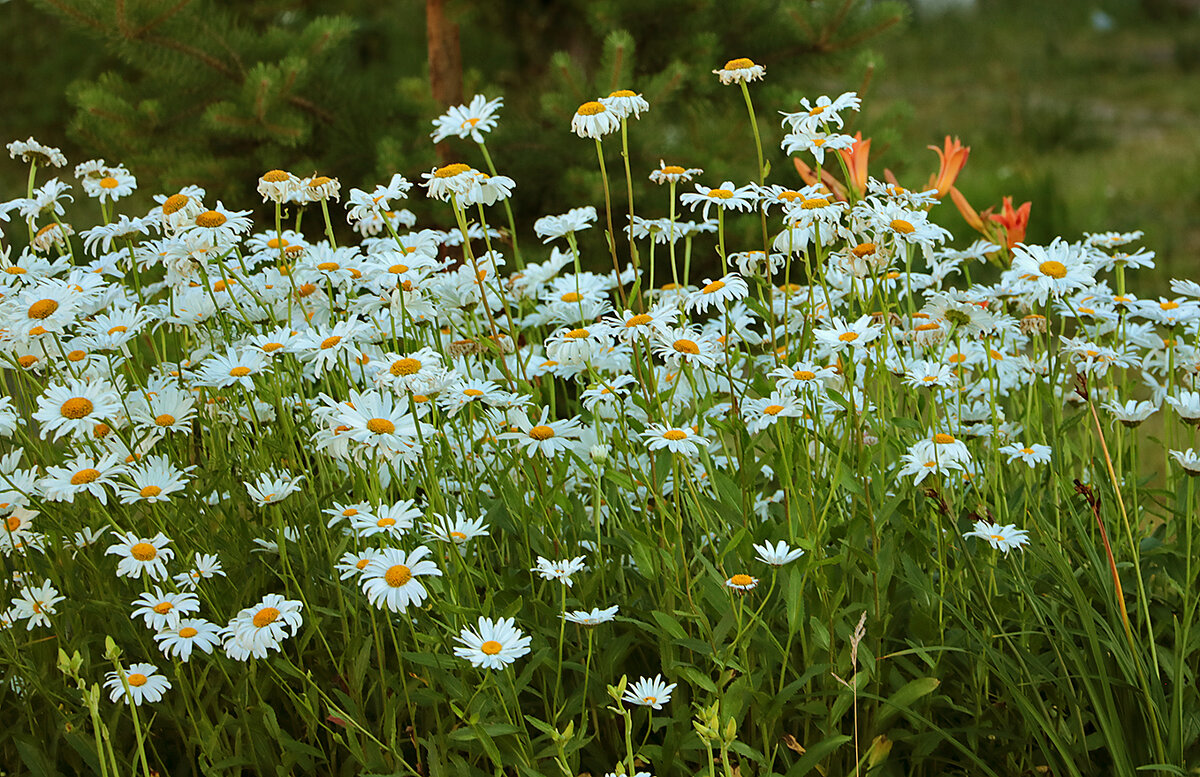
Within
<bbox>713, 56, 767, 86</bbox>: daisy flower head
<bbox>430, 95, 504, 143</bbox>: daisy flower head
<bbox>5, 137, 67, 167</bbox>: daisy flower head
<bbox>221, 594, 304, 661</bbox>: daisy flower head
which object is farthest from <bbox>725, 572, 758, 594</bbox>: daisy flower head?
<bbox>5, 137, 67, 167</bbox>: daisy flower head

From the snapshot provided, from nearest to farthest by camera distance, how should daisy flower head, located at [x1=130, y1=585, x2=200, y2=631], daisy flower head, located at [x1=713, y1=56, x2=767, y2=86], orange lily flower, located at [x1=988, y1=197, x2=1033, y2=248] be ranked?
daisy flower head, located at [x1=130, y1=585, x2=200, y2=631] < daisy flower head, located at [x1=713, y1=56, x2=767, y2=86] < orange lily flower, located at [x1=988, y1=197, x2=1033, y2=248]

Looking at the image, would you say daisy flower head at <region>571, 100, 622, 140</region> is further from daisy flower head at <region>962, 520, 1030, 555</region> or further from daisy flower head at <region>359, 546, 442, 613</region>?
daisy flower head at <region>962, 520, 1030, 555</region>

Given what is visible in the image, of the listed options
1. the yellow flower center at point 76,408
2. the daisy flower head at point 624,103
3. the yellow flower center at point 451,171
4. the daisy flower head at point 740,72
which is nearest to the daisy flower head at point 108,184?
the yellow flower center at point 76,408

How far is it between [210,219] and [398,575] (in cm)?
61

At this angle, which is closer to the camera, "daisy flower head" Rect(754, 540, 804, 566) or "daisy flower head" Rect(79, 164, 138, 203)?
"daisy flower head" Rect(754, 540, 804, 566)

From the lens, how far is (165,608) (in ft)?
4.29

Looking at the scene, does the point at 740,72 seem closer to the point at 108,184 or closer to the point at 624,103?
the point at 624,103

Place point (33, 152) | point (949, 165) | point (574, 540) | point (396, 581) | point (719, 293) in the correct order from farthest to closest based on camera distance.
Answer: point (949, 165) → point (33, 152) → point (574, 540) → point (719, 293) → point (396, 581)

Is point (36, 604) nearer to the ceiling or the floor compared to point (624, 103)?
nearer to the floor

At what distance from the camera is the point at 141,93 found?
3.72 meters

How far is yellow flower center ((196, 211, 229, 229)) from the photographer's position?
59.4 inches

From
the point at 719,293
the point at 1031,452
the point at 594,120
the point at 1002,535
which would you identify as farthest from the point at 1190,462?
the point at 594,120

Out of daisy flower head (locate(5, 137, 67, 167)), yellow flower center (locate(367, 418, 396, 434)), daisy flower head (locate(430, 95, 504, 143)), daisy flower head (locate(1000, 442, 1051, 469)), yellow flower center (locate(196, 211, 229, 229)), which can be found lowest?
daisy flower head (locate(1000, 442, 1051, 469))

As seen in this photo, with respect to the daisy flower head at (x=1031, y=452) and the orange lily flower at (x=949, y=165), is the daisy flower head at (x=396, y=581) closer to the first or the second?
the daisy flower head at (x=1031, y=452)
